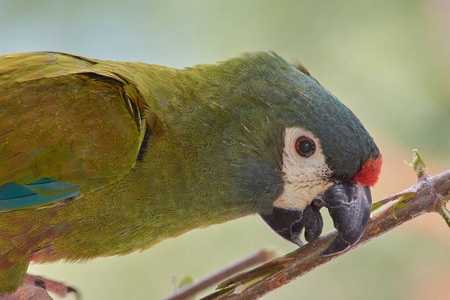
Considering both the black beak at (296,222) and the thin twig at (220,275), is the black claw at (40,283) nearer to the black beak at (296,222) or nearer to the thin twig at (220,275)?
the thin twig at (220,275)

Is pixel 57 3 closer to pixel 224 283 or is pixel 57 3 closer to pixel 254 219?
pixel 254 219

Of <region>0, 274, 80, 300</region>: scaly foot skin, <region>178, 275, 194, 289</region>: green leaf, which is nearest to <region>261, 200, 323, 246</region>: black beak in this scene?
<region>178, 275, 194, 289</region>: green leaf

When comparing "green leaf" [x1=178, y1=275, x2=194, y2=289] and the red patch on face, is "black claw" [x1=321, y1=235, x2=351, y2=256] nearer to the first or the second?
the red patch on face

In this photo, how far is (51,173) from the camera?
1698mm

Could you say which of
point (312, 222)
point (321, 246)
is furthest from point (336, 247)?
point (312, 222)

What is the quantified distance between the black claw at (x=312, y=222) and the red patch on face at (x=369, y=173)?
17 centimetres

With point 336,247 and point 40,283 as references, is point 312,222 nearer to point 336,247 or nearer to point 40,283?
point 336,247

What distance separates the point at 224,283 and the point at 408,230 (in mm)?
1771

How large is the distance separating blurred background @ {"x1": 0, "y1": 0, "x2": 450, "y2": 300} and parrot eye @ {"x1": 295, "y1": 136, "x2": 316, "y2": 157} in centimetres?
125

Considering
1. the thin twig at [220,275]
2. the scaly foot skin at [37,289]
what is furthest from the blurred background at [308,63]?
the thin twig at [220,275]

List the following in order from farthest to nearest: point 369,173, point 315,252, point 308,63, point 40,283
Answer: point 308,63
point 40,283
point 369,173
point 315,252

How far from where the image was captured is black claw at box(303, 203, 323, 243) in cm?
179

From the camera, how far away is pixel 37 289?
6.22 feet

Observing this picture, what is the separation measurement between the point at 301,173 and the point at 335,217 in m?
0.19
